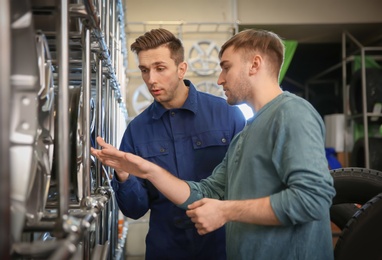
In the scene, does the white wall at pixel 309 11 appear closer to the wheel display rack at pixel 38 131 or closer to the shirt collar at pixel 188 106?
the shirt collar at pixel 188 106

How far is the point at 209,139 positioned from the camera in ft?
5.80

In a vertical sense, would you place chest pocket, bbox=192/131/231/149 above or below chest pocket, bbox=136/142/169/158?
above

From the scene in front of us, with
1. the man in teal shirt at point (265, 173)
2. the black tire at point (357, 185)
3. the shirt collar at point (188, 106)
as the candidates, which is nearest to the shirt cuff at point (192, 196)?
the man in teal shirt at point (265, 173)

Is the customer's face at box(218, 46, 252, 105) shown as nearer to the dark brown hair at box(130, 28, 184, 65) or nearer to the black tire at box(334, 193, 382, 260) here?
the dark brown hair at box(130, 28, 184, 65)

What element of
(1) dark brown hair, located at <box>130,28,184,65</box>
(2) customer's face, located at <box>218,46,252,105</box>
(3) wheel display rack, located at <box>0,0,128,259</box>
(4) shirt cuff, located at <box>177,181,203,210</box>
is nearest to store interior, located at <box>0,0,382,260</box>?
(3) wheel display rack, located at <box>0,0,128,259</box>

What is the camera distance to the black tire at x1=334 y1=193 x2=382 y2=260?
164 cm

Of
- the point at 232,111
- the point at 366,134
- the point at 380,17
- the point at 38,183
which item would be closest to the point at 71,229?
the point at 38,183

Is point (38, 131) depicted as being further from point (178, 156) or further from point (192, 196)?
point (178, 156)

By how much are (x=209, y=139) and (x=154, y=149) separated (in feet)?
0.78

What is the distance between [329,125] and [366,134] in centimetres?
89

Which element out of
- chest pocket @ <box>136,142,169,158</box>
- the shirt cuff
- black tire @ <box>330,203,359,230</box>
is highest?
chest pocket @ <box>136,142,169,158</box>

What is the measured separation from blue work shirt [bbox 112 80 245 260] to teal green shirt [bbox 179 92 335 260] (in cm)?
44

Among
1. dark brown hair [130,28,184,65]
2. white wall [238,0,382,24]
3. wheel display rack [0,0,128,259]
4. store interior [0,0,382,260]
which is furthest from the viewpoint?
white wall [238,0,382,24]

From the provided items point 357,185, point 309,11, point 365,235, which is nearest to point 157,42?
point 365,235
